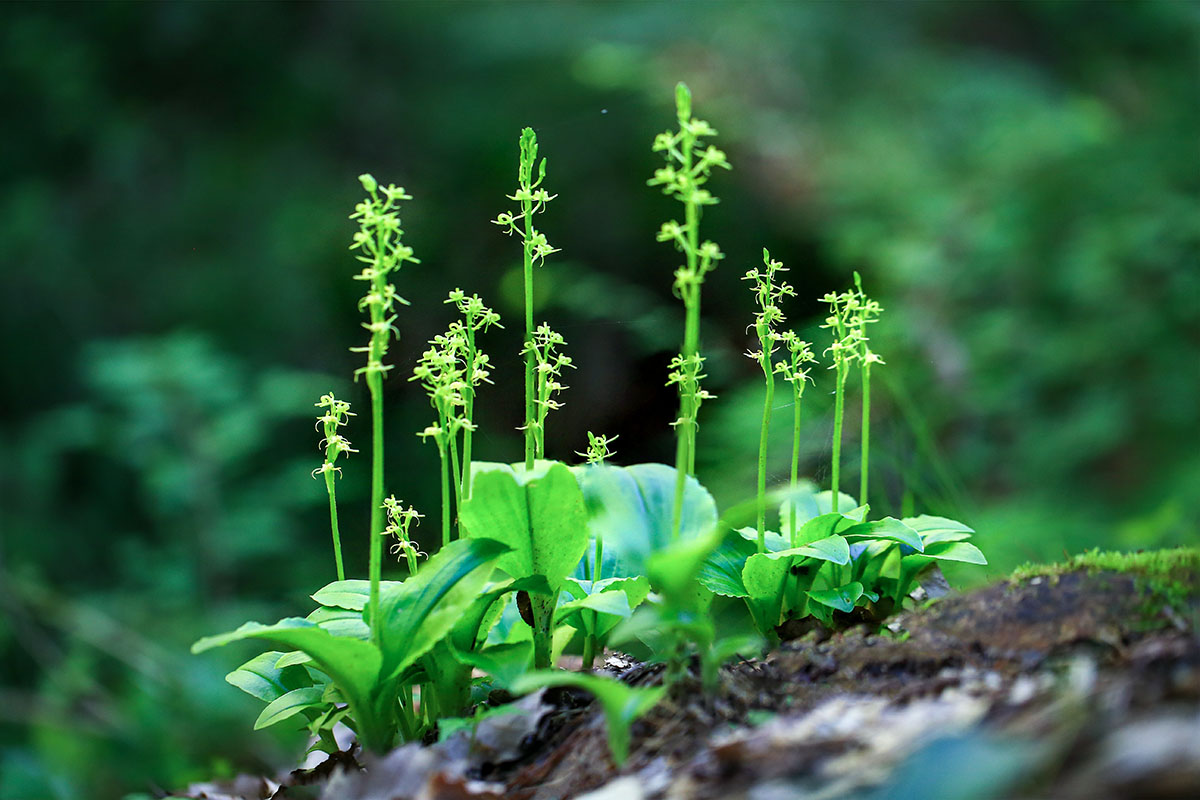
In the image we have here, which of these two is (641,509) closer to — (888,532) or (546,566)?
(546,566)

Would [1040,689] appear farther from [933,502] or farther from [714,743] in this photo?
[933,502]

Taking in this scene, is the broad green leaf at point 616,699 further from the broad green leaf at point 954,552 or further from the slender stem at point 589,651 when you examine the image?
the broad green leaf at point 954,552

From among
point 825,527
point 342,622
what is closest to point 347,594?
point 342,622

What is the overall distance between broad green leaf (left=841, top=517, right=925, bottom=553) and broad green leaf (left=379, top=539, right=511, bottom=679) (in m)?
0.46

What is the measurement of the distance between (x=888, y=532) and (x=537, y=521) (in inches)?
17.1

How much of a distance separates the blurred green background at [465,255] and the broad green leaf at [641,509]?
4.14 feet

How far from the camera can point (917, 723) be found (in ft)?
2.61

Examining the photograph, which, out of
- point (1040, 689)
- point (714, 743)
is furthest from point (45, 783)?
point (1040, 689)

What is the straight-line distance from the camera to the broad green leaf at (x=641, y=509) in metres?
0.95

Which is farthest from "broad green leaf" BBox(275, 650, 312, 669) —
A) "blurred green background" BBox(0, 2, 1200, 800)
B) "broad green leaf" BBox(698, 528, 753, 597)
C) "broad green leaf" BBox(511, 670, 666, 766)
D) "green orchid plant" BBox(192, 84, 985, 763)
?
"blurred green background" BBox(0, 2, 1200, 800)

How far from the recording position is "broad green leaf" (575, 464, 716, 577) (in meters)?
0.95

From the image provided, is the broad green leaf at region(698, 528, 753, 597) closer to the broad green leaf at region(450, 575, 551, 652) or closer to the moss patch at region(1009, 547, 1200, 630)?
the broad green leaf at region(450, 575, 551, 652)

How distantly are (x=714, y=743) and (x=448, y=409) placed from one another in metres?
0.49

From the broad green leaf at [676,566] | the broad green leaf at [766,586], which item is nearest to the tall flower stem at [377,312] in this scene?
the broad green leaf at [676,566]
